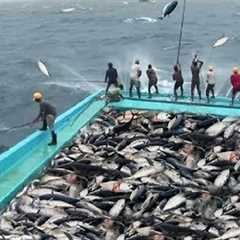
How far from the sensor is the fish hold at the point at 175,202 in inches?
627

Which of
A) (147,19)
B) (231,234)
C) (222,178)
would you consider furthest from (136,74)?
(147,19)

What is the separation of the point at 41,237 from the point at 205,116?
29.8 ft

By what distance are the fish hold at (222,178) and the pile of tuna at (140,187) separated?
3 cm

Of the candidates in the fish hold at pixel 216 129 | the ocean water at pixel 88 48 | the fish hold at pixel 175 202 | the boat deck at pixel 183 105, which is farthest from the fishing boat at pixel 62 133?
the ocean water at pixel 88 48

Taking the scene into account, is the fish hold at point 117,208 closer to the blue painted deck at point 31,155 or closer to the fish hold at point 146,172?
the fish hold at point 146,172

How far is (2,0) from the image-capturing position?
143 meters

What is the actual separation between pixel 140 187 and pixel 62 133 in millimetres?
5849

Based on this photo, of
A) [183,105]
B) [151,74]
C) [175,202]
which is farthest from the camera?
[151,74]

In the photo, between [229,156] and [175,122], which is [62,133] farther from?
[229,156]

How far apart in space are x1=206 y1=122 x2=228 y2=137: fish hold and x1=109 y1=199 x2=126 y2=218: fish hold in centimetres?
504

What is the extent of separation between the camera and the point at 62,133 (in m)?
21.7

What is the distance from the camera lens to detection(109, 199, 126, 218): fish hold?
15.9m

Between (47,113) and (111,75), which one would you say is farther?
(111,75)

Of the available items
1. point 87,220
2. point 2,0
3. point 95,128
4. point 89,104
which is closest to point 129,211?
point 87,220
